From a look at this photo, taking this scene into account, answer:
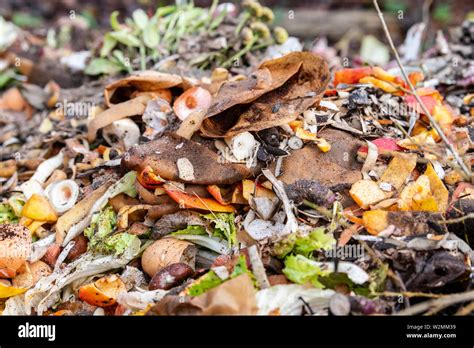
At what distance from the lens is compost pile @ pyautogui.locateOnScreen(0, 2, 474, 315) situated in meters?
2.59

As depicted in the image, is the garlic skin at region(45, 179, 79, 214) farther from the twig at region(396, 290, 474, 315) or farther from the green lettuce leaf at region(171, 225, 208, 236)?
the twig at region(396, 290, 474, 315)

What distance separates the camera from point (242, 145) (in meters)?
3.10

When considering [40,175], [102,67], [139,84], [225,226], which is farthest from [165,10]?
[225,226]

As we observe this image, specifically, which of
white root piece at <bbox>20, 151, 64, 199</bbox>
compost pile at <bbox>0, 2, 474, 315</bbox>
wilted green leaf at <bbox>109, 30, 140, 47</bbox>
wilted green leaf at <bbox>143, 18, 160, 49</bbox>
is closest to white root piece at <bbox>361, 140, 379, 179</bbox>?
compost pile at <bbox>0, 2, 474, 315</bbox>

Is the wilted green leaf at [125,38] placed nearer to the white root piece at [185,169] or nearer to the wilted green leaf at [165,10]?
the wilted green leaf at [165,10]

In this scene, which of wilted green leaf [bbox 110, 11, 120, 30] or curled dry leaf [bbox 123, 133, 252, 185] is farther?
wilted green leaf [bbox 110, 11, 120, 30]

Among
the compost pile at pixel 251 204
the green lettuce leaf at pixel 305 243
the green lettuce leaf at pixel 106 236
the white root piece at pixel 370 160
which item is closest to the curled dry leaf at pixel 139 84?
the compost pile at pixel 251 204

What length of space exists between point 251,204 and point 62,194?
118cm

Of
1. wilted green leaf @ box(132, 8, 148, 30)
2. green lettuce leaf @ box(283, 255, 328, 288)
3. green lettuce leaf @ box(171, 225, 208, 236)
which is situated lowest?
green lettuce leaf @ box(171, 225, 208, 236)

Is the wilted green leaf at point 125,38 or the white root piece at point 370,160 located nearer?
the white root piece at point 370,160

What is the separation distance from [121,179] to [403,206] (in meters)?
1.49

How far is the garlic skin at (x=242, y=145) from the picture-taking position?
3.09 meters

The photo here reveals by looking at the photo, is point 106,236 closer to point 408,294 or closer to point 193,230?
point 193,230

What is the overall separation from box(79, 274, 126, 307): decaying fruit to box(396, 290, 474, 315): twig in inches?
51.6
